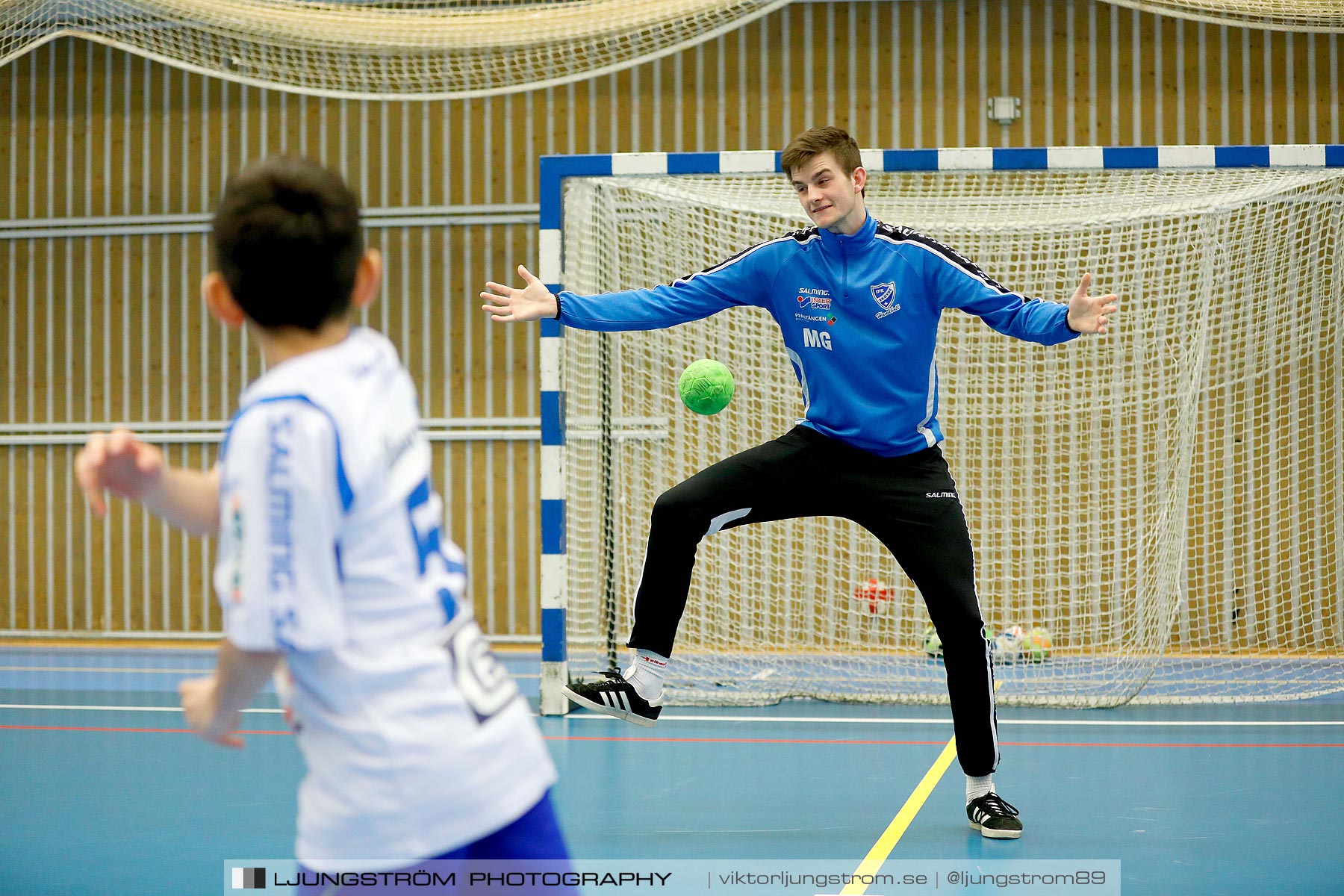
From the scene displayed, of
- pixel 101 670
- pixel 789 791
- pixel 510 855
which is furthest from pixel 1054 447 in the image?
pixel 510 855

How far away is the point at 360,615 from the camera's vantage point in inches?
51.3

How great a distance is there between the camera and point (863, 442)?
3688 millimetres

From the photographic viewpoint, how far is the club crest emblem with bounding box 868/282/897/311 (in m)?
3.71

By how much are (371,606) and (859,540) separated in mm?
6585

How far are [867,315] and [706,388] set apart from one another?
3.42 feet

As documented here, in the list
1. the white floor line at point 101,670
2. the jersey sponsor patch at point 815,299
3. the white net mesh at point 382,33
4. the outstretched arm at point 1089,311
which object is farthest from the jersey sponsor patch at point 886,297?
the white floor line at point 101,670

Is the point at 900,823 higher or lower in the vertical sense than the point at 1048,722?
higher

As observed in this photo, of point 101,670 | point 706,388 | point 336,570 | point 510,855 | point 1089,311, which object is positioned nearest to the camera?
point 336,570

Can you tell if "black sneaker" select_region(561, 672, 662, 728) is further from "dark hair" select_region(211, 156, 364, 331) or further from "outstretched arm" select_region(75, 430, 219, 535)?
"dark hair" select_region(211, 156, 364, 331)

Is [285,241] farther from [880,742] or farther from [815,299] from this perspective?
[880,742]

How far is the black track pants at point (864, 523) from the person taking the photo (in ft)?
11.9

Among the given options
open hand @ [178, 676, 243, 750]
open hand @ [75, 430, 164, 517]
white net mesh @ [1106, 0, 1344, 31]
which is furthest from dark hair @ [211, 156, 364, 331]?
white net mesh @ [1106, 0, 1344, 31]

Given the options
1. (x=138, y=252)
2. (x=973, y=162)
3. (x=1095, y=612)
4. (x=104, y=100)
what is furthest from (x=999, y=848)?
(x=104, y=100)

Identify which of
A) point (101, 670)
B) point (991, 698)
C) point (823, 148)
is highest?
point (823, 148)
